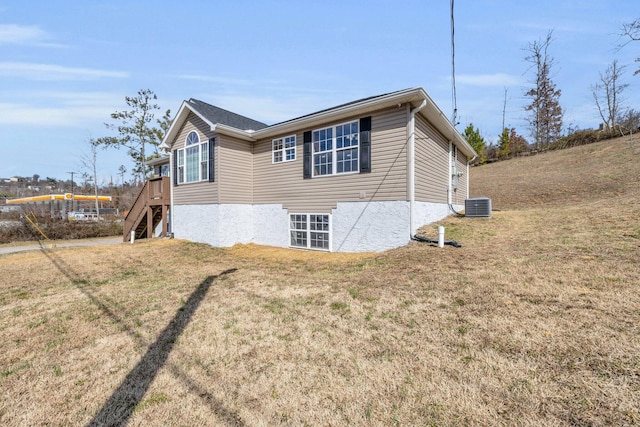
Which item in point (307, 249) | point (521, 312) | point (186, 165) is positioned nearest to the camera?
point (521, 312)

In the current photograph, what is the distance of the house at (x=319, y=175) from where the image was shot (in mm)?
8305

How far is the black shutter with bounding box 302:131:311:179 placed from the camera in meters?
9.97

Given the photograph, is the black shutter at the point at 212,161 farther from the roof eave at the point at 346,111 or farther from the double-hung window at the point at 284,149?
the double-hung window at the point at 284,149

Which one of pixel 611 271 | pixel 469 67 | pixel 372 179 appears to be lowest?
pixel 611 271

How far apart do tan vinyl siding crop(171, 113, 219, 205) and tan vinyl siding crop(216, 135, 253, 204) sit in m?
0.23

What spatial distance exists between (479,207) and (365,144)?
5.49 meters

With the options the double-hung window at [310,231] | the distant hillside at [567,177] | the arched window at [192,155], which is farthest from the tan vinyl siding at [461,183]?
the arched window at [192,155]

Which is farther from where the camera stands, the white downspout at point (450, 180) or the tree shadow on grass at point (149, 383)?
the white downspout at point (450, 180)

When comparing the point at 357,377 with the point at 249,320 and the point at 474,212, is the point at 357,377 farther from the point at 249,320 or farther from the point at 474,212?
the point at 474,212

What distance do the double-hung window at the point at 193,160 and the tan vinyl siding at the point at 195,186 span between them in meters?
0.24

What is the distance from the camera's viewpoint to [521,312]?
146 inches

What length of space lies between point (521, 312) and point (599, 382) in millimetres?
1373

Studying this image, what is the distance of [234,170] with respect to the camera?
11258 mm

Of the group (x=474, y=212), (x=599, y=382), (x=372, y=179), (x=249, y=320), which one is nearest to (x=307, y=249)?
(x=372, y=179)
